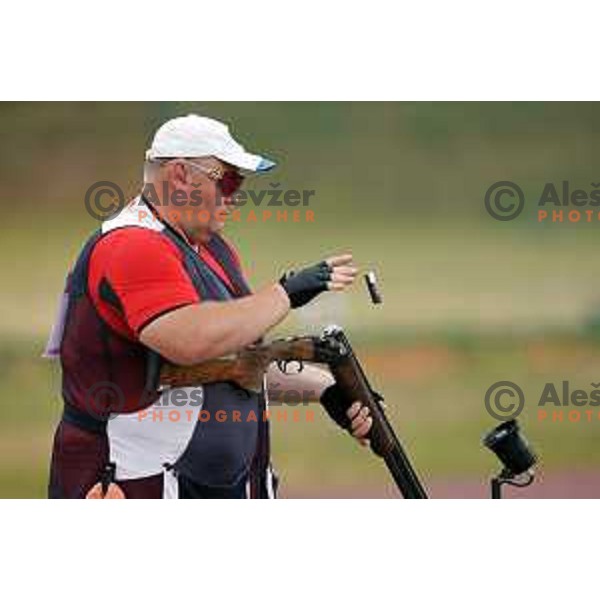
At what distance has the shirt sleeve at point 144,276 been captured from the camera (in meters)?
3.67

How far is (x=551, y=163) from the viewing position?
14.4 ft

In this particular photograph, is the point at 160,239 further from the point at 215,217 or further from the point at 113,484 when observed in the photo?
the point at 113,484

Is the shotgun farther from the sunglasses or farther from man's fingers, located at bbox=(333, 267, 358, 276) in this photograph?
the sunglasses

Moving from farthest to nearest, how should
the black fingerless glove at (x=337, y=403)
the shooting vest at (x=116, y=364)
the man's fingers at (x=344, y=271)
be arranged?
the black fingerless glove at (x=337, y=403)
the man's fingers at (x=344, y=271)
the shooting vest at (x=116, y=364)

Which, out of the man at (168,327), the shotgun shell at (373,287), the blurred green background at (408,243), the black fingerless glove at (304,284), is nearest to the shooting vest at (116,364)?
the man at (168,327)

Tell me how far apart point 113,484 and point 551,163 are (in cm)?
183

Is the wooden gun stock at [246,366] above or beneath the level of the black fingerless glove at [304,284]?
beneath

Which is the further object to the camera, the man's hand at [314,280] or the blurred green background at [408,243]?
the blurred green background at [408,243]

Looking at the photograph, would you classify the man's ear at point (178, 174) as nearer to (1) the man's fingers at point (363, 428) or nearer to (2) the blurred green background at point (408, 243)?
(2) the blurred green background at point (408, 243)

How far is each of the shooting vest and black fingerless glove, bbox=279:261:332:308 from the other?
22 centimetres

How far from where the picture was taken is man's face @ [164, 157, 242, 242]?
153 inches

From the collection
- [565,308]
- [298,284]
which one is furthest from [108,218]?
[565,308]

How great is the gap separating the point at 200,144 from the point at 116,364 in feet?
2.36

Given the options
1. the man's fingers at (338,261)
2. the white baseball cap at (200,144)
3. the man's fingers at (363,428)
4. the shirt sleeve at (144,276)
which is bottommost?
the man's fingers at (363,428)
